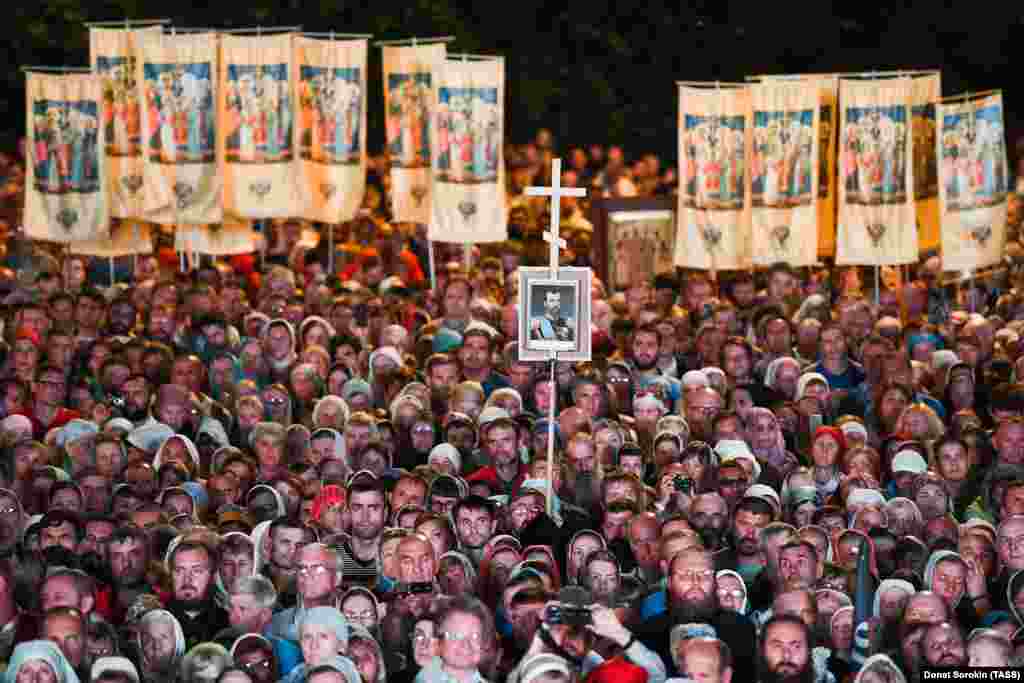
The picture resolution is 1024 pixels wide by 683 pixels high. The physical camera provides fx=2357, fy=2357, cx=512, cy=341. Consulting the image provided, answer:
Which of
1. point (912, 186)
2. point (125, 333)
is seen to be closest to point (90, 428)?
point (125, 333)

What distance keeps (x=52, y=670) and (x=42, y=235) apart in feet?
34.3

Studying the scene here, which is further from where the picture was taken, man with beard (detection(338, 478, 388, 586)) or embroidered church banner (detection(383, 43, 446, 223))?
embroidered church banner (detection(383, 43, 446, 223))

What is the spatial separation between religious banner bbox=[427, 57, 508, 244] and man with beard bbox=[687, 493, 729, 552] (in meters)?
7.78

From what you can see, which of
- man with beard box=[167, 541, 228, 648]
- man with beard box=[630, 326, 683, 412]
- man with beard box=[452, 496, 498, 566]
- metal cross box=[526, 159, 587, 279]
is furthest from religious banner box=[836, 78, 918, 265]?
man with beard box=[167, 541, 228, 648]

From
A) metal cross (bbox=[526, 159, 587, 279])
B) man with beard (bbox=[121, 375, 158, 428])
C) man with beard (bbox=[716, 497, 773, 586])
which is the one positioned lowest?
man with beard (bbox=[716, 497, 773, 586])

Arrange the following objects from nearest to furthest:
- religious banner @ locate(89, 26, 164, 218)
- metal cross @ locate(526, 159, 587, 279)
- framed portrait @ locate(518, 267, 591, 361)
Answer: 1. metal cross @ locate(526, 159, 587, 279)
2. framed portrait @ locate(518, 267, 591, 361)
3. religious banner @ locate(89, 26, 164, 218)

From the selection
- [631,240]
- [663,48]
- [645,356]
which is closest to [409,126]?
[631,240]

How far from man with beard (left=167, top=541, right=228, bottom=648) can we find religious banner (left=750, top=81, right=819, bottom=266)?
32.6ft

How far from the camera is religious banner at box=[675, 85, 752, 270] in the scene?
19.9 meters

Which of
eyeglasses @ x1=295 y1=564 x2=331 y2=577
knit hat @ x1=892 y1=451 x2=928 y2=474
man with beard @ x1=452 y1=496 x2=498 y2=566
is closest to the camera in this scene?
eyeglasses @ x1=295 y1=564 x2=331 y2=577

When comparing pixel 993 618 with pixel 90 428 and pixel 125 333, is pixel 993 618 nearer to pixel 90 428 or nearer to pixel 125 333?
pixel 90 428

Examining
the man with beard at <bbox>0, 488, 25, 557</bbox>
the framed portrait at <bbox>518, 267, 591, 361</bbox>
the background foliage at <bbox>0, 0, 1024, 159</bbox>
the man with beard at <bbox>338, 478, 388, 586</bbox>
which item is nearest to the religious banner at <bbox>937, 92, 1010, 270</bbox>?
the framed portrait at <bbox>518, 267, 591, 361</bbox>

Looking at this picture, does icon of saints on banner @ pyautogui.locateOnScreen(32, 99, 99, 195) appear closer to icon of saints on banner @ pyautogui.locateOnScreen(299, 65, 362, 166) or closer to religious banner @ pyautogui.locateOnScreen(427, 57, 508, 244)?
icon of saints on banner @ pyautogui.locateOnScreen(299, 65, 362, 166)

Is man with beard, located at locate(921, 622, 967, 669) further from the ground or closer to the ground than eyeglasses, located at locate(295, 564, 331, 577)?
closer to the ground
